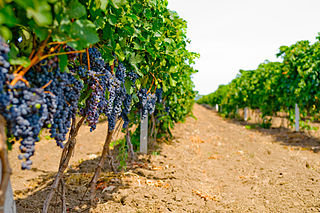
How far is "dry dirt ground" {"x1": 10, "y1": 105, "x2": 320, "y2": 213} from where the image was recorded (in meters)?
3.36

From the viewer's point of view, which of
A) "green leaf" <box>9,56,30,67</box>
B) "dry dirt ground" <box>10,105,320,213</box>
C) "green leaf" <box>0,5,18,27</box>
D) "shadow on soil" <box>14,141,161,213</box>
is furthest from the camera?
"dry dirt ground" <box>10,105,320,213</box>

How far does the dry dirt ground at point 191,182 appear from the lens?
3357mm

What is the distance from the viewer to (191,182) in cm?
419

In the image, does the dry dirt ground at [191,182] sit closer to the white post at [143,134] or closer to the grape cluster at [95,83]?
the white post at [143,134]

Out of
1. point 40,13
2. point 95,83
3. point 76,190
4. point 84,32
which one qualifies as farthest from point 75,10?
point 76,190

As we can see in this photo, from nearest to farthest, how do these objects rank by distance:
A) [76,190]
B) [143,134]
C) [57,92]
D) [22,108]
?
[22,108] → [57,92] → [76,190] → [143,134]

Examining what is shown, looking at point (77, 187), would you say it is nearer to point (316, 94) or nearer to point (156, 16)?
point (156, 16)

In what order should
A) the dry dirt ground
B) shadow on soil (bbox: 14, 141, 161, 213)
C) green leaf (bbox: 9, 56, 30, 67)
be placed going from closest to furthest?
green leaf (bbox: 9, 56, 30, 67)
shadow on soil (bbox: 14, 141, 161, 213)
the dry dirt ground

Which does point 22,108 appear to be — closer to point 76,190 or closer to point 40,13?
point 40,13

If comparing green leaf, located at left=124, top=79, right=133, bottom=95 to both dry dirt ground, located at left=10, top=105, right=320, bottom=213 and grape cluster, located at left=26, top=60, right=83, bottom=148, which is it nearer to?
grape cluster, located at left=26, top=60, right=83, bottom=148

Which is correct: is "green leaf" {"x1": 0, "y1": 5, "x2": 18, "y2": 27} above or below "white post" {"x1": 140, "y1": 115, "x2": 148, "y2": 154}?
above

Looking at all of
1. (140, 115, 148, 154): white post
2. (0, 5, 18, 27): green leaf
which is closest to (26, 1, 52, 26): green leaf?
(0, 5, 18, 27): green leaf

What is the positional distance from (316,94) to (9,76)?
8944mm

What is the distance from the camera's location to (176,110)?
6.61 metres
